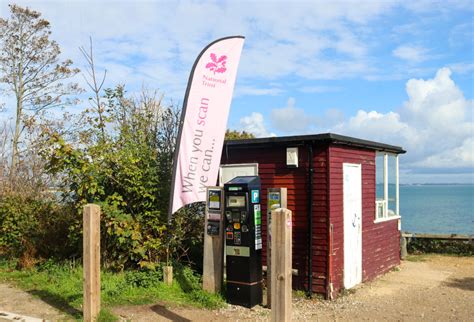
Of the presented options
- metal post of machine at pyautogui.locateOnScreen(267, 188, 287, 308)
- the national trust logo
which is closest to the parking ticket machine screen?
metal post of machine at pyautogui.locateOnScreen(267, 188, 287, 308)

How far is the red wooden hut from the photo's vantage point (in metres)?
8.53

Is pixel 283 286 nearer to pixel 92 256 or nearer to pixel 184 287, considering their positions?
pixel 92 256

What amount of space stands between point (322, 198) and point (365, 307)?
2.01 m

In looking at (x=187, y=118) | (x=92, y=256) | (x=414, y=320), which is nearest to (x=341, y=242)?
(x=414, y=320)

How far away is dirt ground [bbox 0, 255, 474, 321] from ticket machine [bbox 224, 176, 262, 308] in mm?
260

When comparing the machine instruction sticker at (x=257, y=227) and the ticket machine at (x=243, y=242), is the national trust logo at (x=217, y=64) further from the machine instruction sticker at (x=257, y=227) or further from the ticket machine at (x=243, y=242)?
the machine instruction sticker at (x=257, y=227)

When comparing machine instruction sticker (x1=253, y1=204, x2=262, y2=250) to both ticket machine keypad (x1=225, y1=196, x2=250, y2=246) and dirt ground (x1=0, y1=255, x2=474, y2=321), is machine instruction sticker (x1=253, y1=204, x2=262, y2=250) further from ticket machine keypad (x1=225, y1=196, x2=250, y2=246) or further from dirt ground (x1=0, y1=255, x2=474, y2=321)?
dirt ground (x1=0, y1=255, x2=474, y2=321)

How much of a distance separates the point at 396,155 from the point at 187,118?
6.72 m

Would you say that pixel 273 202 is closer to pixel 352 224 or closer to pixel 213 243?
pixel 213 243

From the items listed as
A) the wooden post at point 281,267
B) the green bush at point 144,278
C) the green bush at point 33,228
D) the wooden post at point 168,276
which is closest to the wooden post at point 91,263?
the green bush at point 144,278

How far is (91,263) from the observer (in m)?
6.20

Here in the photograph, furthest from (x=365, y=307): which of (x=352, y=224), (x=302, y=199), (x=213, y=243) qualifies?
(x=213, y=243)

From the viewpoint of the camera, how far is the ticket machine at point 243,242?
7512 millimetres

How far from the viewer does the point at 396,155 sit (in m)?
12.2
